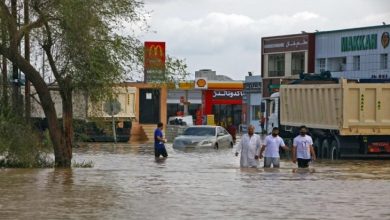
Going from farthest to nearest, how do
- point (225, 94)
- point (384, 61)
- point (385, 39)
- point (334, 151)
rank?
point (225, 94) < point (384, 61) < point (385, 39) < point (334, 151)

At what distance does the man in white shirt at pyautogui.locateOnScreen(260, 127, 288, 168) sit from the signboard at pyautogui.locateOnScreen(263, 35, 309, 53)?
51467mm

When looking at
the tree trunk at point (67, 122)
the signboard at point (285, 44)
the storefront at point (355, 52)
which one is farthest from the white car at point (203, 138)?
the signboard at point (285, 44)

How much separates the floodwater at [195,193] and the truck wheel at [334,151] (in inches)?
199

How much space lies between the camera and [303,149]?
29.7 meters

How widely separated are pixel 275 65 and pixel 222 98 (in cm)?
1658

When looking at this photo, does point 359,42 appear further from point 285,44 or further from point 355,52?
point 285,44

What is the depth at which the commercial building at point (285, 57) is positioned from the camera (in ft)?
264

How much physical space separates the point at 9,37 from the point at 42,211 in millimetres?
11780

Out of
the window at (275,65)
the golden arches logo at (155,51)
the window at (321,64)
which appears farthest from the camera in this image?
the window at (275,65)

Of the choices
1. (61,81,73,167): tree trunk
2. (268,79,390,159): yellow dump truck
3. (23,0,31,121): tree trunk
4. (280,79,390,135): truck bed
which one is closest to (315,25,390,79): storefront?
(268,79,390,159): yellow dump truck

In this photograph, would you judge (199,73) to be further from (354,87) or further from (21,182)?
(21,182)

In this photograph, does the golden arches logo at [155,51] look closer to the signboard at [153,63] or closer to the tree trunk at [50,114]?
the signboard at [153,63]

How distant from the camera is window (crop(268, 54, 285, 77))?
3383 inches

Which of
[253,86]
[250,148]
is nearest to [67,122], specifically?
[250,148]
